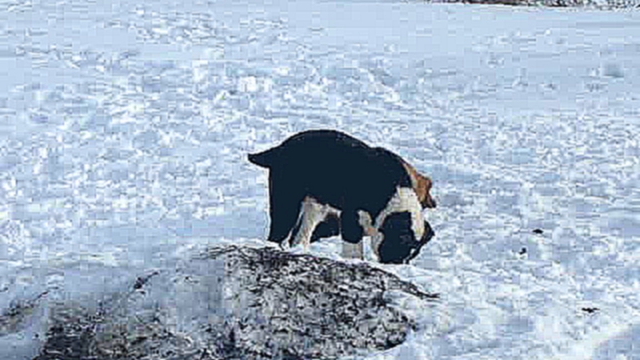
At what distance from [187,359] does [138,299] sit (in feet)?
1.48

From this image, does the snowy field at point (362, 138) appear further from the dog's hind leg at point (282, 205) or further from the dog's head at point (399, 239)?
the dog's hind leg at point (282, 205)

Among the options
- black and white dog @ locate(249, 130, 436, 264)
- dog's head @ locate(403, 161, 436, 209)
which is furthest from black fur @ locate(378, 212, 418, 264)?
dog's head @ locate(403, 161, 436, 209)

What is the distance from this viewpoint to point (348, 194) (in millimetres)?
7520

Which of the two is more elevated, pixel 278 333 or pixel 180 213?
pixel 278 333

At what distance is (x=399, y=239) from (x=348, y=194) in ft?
1.42

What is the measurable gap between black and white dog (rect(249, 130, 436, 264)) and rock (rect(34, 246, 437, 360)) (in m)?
1.59

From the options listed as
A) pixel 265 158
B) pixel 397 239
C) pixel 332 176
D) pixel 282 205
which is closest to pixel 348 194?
pixel 332 176

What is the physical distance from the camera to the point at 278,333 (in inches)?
218

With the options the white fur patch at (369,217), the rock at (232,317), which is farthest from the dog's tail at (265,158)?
the rock at (232,317)

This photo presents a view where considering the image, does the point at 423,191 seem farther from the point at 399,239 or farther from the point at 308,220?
the point at 308,220

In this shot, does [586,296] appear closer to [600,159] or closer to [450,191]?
[450,191]

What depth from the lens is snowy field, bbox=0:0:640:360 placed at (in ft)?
20.4

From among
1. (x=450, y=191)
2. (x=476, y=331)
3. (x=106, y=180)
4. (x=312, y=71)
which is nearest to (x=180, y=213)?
(x=106, y=180)

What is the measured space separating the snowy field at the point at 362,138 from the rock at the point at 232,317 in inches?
6.4
